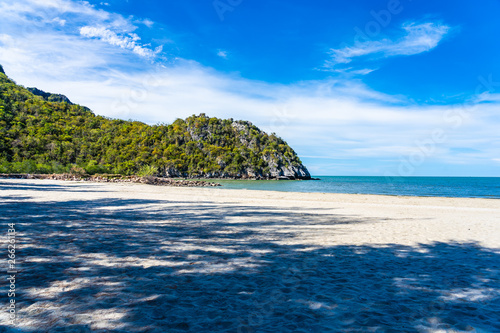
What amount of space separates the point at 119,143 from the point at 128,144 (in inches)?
159

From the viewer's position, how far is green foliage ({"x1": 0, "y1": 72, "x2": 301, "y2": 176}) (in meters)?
79.4

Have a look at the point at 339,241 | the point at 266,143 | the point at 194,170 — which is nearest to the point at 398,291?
the point at 339,241

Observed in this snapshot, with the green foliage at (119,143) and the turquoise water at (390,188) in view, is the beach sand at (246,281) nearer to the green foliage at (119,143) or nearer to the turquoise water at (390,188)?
the turquoise water at (390,188)

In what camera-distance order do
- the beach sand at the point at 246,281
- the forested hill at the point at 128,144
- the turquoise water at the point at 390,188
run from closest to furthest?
the beach sand at the point at 246,281 → the turquoise water at the point at 390,188 → the forested hill at the point at 128,144

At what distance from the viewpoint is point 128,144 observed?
12194cm

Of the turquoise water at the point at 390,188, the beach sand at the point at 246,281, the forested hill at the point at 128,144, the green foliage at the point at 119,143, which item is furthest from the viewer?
the forested hill at the point at 128,144

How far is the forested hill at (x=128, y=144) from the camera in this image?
80.8 metres

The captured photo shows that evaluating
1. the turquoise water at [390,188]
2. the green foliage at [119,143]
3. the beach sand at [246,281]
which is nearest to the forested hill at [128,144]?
the green foliage at [119,143]

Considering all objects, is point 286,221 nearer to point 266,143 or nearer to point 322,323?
point 322,323

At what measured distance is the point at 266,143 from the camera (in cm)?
16338

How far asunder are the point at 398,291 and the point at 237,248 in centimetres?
358

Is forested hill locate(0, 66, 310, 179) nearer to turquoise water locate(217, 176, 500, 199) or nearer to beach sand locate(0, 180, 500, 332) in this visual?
turquoise water locate(217, 176, 500, 199)

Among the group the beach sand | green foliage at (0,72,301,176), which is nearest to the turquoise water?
green foliage at (0,72,301,176)

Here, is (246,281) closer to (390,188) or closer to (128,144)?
(390,188)
